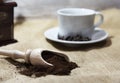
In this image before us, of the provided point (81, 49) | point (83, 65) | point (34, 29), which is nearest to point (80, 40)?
point (81, 49)

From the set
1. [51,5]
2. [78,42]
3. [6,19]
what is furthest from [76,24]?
[51,5]

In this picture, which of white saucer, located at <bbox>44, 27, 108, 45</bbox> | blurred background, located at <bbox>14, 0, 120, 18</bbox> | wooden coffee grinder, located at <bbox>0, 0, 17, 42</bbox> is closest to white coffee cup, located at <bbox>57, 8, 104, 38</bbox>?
white saucer, located at <bbox>44, 27, 108, 45</bbox>

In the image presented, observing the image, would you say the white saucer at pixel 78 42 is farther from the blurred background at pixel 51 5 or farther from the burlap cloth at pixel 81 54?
the blurred background at pixel 51 5

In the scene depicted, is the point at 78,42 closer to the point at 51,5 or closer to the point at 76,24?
the point at 76,24

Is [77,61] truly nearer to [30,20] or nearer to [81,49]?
[81,49]

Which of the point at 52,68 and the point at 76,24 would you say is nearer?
the point at 52,68

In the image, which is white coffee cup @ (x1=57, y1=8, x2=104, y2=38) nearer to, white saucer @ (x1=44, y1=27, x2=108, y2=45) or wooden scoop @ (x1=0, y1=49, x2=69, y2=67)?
white saucer @ (x1=44, y1=27, x2=108, y2=45)

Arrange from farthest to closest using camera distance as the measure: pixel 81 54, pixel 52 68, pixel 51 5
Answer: pixel 51 5 → pixel 81 54 → pixel 52 68
